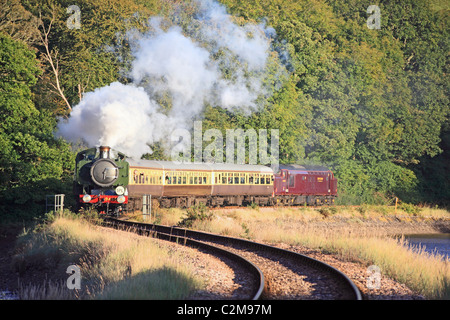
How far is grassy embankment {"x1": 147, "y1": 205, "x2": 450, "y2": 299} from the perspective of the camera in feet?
47.5

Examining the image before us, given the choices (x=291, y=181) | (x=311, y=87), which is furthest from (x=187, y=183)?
(x=311, y=87)

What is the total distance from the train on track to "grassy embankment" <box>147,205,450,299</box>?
2126 millimetres

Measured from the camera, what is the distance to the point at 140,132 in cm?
3039

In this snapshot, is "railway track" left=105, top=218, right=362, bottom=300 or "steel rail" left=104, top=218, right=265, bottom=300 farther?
"steel rail" left=104, top=218, right=265, bottom=300

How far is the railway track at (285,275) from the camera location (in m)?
11.7

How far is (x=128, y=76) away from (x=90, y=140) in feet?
46.5

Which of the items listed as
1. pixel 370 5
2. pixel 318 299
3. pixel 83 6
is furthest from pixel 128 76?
pixel 370 5

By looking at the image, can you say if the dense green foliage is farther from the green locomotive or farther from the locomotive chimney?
the locomotive chimney

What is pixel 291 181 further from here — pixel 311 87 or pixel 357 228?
pixel 311 87

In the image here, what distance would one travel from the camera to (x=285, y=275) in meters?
14.1

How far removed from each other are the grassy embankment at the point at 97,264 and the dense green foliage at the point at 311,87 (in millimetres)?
10940

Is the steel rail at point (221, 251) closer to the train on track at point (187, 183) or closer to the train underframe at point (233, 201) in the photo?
the train on track at point (187, 183)

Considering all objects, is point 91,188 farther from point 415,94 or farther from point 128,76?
point 415,94

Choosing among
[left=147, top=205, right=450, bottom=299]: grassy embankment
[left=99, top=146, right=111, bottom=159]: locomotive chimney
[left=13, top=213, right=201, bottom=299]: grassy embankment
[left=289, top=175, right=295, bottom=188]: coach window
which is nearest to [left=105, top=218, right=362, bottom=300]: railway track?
[left=13, top=213, right=201, bottom=299]: grassy embankment
